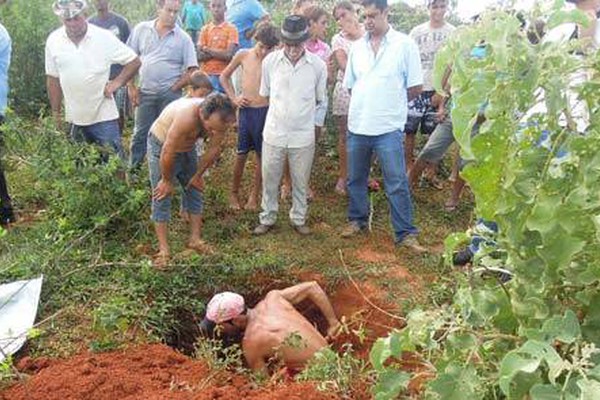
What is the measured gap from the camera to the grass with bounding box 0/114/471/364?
14.5 ft

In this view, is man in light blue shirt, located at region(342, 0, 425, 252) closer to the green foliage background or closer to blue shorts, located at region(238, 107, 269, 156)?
blue shorts, located at region(238, 107, 269, 156)

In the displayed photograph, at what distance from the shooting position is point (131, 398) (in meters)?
3.53

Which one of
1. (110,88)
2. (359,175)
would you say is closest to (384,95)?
(359,175)

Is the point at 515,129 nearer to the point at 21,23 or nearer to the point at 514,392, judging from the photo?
the point at 514,392

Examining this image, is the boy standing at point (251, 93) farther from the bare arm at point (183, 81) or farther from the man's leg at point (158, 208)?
the man's leg at point (158, 208)

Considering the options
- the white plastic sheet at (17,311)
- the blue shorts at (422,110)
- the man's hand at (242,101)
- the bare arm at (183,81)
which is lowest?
the white plastic sheet at (17,311)

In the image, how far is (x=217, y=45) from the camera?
6.85 metres

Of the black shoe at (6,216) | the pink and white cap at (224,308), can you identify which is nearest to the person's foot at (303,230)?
the pink and white cap at (224,308)

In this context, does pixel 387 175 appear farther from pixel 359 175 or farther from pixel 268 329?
pixel 268 329

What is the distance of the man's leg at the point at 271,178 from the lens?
5676 millimetres

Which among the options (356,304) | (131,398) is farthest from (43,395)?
(356,304)

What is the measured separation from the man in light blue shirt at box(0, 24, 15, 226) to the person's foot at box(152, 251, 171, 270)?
1.45 m

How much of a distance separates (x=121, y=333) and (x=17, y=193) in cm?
284

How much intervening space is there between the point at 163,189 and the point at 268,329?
141 centimetres
